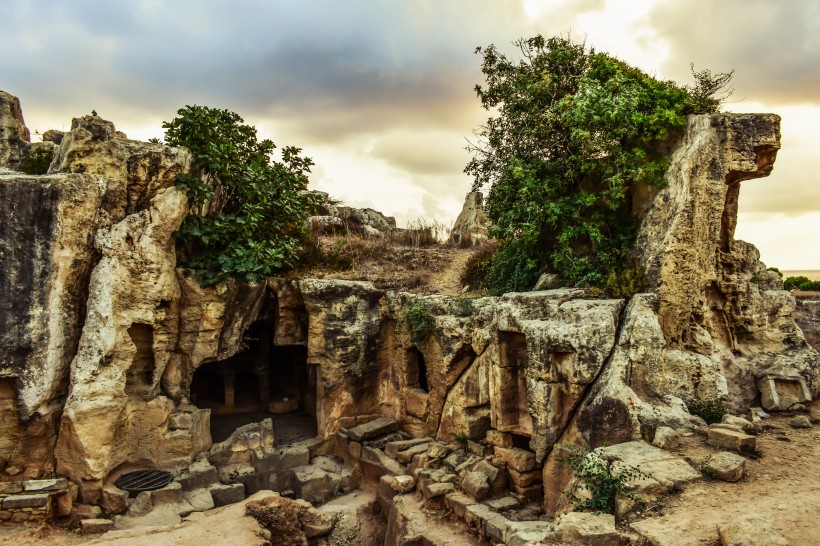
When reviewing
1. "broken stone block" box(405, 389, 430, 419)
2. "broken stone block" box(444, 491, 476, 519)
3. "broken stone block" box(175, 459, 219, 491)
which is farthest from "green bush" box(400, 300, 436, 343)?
Answer: "broken stone block" box(175, 459, 219, 491)

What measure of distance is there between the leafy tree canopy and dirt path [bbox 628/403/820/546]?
3.22 metres

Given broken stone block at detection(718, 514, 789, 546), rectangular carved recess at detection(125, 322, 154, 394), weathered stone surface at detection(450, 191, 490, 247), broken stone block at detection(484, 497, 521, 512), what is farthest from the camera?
weathered stone surface at detection(450, 191, 490, 247)

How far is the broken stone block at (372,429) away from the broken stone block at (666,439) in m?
6.06

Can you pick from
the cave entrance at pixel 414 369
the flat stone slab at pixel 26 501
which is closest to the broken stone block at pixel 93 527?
the flat stone slab at pixel 26 501

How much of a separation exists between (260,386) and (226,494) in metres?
4.90

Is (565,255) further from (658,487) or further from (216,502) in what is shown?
(216,502)

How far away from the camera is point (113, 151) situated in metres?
9.88

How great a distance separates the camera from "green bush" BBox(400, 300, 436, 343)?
10953 millimetres

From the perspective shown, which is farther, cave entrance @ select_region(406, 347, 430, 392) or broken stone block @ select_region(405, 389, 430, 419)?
cave entrance @ select_region(406, 347, 430, 392)

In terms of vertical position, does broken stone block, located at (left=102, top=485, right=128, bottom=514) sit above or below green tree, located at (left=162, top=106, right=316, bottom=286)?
below

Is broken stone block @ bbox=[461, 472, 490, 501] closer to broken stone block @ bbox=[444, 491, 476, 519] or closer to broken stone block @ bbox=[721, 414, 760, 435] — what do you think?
broken stone block @ bbox=[444, 491, 476, 519]

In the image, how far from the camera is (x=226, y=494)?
33.5 ft

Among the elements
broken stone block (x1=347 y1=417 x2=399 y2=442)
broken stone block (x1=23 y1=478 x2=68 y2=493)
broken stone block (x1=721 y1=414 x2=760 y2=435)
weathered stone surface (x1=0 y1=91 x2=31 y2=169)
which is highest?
weathered stone surface (x1=0 y1=91 x2=31 y2=169)

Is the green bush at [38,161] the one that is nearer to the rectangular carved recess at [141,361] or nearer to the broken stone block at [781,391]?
the rectangular carved recess at [141,361]
